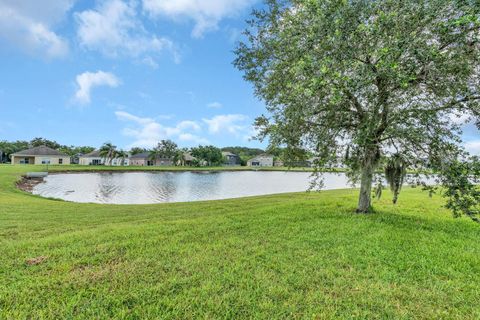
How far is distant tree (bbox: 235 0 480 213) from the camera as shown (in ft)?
17.7

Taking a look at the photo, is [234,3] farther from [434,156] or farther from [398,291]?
[398,291]

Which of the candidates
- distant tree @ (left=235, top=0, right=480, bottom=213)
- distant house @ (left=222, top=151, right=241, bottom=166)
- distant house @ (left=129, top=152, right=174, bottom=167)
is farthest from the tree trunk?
distant house @ (left=222, top=151, right=241, bottom=166)

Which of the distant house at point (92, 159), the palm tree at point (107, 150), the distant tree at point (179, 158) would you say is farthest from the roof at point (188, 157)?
the distant house at point (92, 159)

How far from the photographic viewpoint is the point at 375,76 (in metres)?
5.34

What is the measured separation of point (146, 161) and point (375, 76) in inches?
3172

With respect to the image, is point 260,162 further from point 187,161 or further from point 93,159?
point 93,159

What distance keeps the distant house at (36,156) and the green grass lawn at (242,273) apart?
209ft

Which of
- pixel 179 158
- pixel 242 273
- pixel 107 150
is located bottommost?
pixel 242 273

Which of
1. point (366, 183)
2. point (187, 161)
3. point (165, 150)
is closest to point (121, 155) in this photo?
point (165, 150)

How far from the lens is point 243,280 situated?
3480 mm

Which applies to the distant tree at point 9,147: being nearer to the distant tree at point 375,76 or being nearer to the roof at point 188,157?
the roof at point 188,157

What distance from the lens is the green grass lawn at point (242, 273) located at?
2.88 m

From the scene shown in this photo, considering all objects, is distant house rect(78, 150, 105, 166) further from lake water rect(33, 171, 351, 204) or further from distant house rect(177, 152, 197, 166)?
lake water rect(33, 171, 351, 204)

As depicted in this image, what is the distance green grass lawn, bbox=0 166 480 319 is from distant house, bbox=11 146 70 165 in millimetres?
63783
